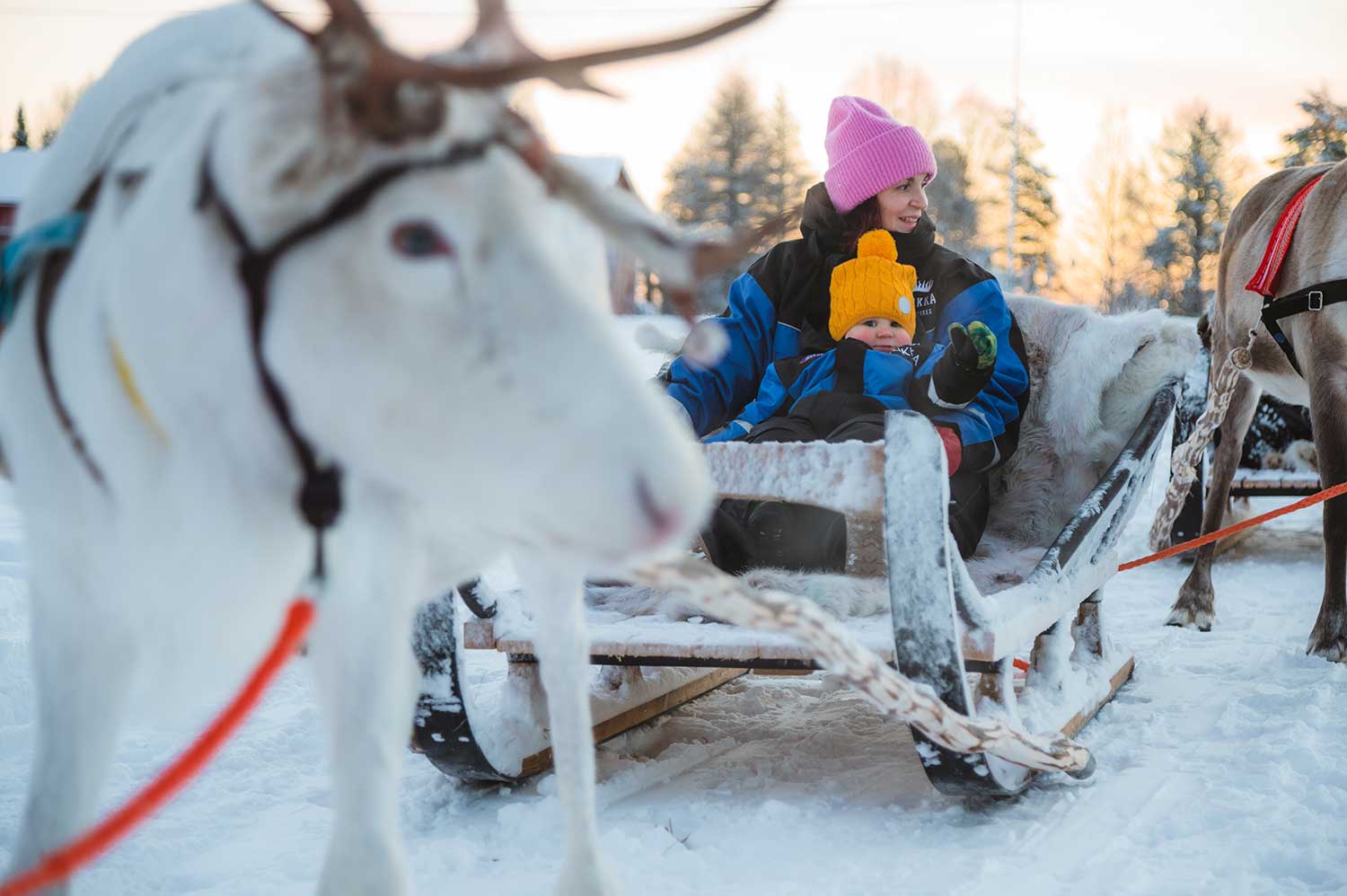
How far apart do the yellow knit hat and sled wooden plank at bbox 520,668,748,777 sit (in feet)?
3.60

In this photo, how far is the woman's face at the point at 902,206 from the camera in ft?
10.8

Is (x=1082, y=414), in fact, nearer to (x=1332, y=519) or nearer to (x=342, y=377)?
(x=1332, y=519)

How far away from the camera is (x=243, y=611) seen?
0.78 metres

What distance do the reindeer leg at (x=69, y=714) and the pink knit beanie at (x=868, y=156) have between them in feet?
9.22

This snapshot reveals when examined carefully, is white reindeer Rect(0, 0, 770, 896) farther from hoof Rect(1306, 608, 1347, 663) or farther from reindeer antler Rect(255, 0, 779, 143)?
hoof Rect(1306, 608, 1347, 663)

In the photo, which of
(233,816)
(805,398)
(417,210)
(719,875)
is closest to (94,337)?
(417,210)

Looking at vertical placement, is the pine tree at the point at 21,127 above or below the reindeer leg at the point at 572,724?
above

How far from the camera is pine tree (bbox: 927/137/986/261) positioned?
84.3 feet

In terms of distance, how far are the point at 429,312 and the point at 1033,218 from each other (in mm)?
32214

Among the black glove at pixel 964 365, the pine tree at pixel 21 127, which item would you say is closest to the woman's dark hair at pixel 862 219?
the black glove at pixel 964 365

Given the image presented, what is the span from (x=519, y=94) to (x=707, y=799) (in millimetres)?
1899

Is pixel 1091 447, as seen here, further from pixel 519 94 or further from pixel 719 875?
pixel 519 94

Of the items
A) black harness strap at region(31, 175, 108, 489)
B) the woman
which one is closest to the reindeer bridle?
black harness strap at region(31, 175, 108, 489)

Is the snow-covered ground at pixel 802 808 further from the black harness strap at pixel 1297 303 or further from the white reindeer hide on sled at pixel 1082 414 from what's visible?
the black harness strap at pixel 1297 303
